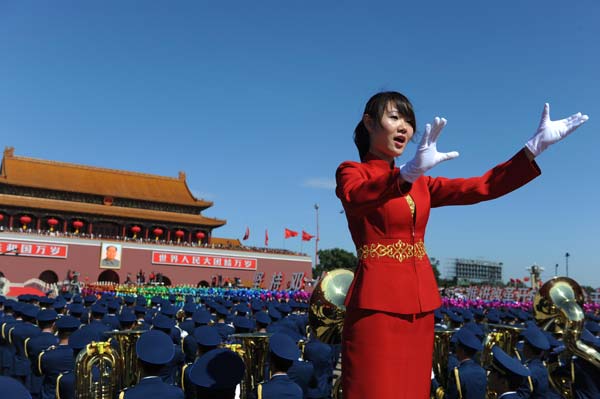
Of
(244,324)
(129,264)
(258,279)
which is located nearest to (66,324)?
(244,324)

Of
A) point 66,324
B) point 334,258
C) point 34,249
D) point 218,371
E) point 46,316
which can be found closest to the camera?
point 218,371

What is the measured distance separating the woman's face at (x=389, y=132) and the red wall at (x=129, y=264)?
3226cm

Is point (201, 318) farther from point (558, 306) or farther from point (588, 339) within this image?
point (588, 339)

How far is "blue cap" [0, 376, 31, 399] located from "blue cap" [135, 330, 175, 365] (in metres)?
1.53

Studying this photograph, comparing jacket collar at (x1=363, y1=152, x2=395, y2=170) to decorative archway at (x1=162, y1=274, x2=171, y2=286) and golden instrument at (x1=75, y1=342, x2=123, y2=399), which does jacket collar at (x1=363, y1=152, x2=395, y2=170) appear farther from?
decorative archway at (x1=162, y1=274, x2=171, y2=286)

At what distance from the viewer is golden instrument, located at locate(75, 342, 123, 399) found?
3951 millimetres

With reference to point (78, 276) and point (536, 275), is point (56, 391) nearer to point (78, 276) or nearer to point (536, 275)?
point (536, 275)

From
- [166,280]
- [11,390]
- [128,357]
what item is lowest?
[166,280]

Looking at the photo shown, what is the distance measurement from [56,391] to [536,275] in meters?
24.5

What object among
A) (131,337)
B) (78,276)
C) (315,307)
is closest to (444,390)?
(315,307)

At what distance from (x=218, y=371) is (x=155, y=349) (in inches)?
25.4

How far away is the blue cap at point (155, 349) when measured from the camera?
11.1 feet

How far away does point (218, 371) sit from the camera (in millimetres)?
3057

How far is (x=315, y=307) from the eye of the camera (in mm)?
2963
